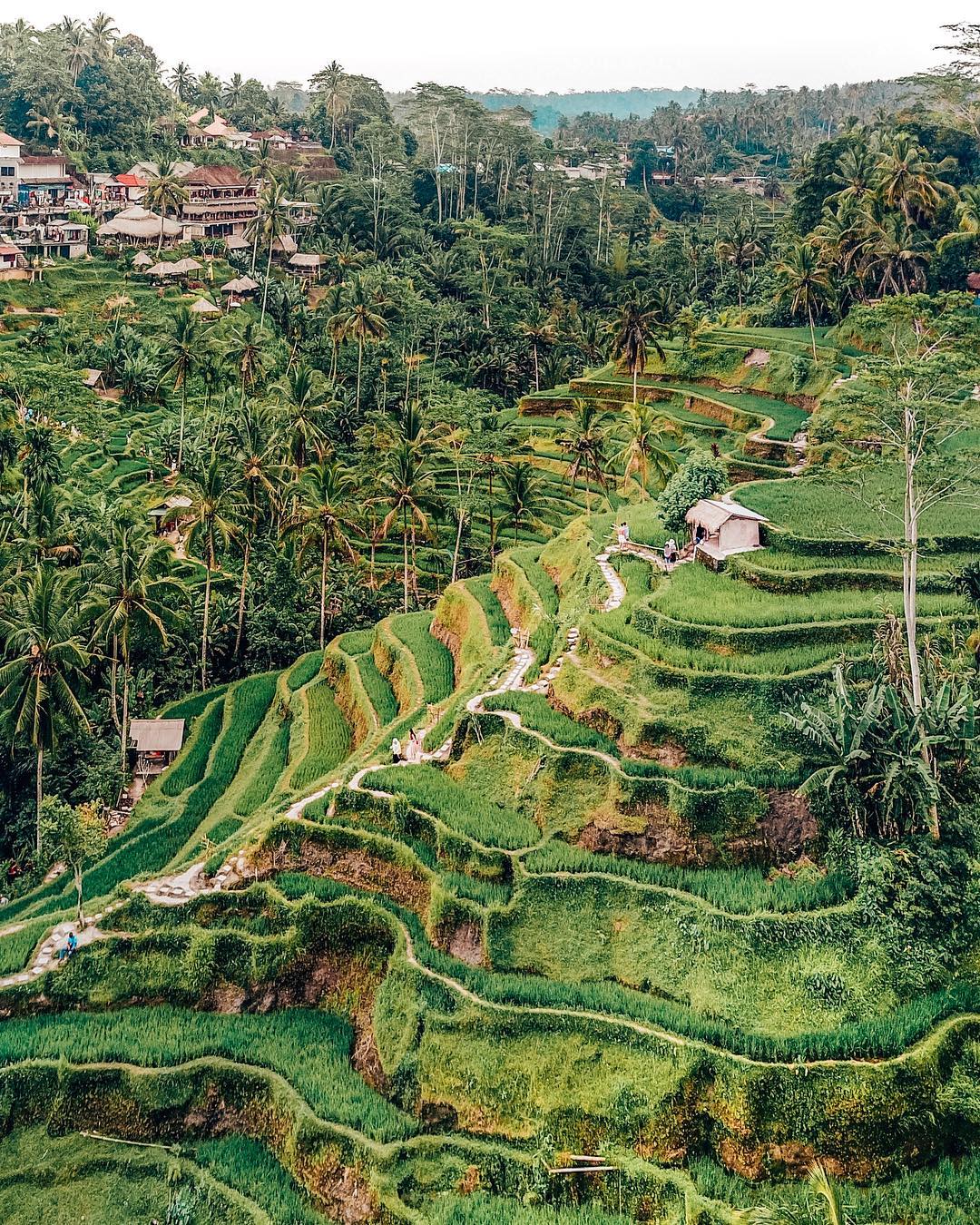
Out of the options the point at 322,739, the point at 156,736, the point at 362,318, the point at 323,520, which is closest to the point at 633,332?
the point at 362,318

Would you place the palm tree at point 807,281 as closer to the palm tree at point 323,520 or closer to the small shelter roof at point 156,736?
the palm tree at point 323,520

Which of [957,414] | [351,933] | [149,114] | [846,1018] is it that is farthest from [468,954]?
[149,114]

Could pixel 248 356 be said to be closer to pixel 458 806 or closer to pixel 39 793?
pixel 39 793

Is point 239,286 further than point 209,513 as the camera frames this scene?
Yes

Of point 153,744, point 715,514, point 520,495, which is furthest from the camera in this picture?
point 520,495

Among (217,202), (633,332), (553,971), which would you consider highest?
(217,202)

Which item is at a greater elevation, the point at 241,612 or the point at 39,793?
the point at 241,612

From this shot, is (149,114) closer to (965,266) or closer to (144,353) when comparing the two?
(144,353)
